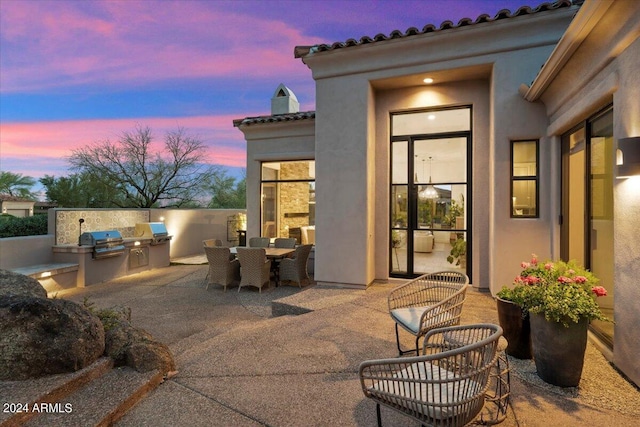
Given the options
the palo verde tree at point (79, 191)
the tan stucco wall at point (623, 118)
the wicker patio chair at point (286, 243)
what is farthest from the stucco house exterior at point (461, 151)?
the palo verde tree at point (79, 191)

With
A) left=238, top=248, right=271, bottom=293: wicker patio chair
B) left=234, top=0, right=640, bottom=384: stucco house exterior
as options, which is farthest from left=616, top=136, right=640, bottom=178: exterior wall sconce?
left=238, top=248, right=271, bottom=293: wicker patio chair

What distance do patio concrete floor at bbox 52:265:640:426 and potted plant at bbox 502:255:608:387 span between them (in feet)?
0.59

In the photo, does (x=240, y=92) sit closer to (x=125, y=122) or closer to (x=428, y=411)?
(x=125, y=122)

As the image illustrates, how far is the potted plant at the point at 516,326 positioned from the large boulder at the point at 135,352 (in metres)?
3.44

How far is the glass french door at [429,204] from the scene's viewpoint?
265 inches

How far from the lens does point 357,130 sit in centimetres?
670

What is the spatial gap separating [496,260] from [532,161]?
70.8 inches

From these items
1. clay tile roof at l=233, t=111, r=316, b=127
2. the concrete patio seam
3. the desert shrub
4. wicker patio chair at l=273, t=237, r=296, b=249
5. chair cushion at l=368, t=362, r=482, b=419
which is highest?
clay tile roof at l=233, t=111, r=316, b=127

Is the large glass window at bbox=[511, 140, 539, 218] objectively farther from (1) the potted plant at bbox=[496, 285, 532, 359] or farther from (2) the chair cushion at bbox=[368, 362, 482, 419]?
(2) the chair cushion at bbox=[368, 362, 482, 419]

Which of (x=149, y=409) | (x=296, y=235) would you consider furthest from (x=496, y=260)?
(x=296, y=235)

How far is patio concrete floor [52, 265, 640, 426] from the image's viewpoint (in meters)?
2.52

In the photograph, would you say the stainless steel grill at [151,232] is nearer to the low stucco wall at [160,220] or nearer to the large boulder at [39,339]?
the low stucco wall at [160,220]

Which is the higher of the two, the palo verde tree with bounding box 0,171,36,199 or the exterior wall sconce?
the palo verde tree with bounding box 0,171,36,199

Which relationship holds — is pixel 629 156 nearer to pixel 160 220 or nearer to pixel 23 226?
pixel 23 226
